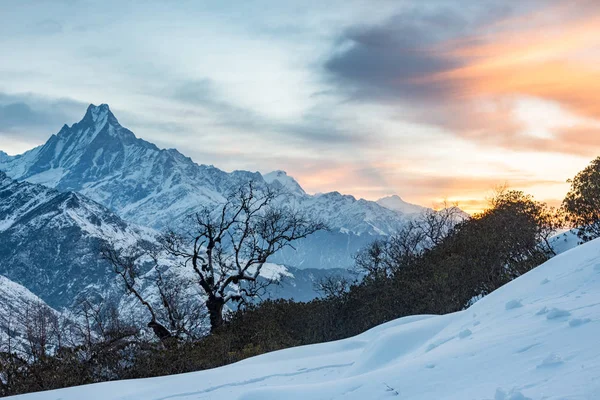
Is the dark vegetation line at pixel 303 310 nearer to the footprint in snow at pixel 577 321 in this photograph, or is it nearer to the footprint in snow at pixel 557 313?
the footprint in snow at pixel 557 313

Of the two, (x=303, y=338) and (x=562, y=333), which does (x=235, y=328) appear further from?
(x=562, y=333)

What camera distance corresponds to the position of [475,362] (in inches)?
212

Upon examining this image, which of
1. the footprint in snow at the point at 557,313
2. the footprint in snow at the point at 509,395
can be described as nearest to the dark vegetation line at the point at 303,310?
the footprint in snow at the point at 557,313

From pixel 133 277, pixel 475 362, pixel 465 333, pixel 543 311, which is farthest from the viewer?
pixel 133 277

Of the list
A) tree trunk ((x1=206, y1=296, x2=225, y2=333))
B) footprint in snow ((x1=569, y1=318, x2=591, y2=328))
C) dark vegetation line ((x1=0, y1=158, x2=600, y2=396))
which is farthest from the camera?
tree trunk ((x1=206, y1=296, x2=225, y2=333))

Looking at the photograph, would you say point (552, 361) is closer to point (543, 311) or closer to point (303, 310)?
point (543, 311)

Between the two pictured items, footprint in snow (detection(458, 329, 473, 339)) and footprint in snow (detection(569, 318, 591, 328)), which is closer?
footprint in snow (detection(569, 318, 591, 328))

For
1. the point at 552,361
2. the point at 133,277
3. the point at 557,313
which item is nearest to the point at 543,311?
the point at 557,313

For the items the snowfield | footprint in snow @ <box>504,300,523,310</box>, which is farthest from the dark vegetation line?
footprint in snow @ <box>504,300,523,310</box>

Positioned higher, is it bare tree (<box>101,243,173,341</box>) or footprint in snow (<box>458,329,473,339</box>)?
bare tree (<box>101,243,173,341</box>)

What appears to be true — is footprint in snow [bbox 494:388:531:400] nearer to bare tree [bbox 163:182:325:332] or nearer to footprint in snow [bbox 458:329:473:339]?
footprint in snow [bbox 458:329:473:339]

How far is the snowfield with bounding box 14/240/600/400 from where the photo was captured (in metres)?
4.61

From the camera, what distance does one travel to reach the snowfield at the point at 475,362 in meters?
4.61

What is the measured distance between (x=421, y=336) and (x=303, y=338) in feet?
34.3
